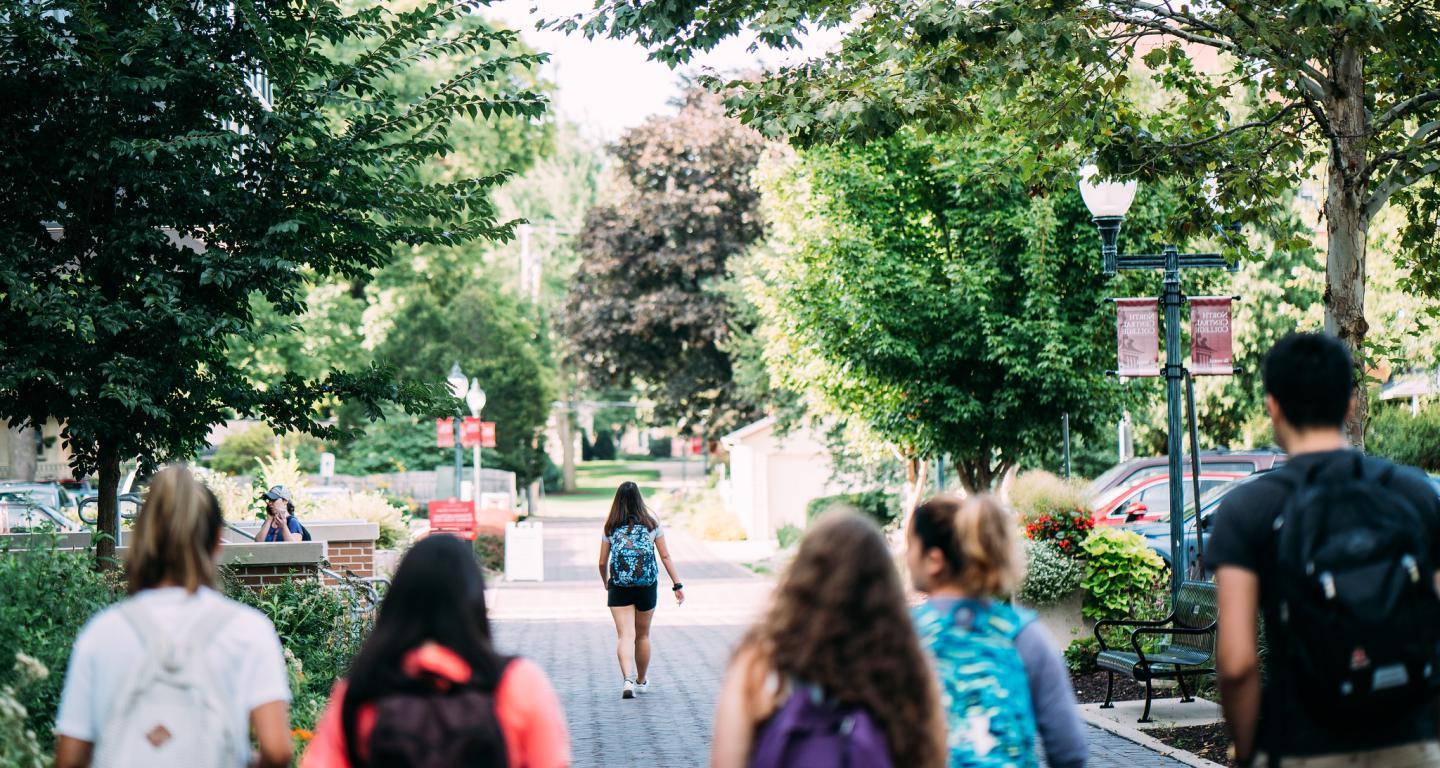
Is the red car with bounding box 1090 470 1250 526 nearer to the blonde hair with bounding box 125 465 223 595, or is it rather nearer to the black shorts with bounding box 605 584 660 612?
the black shorts with bounding box 605 584 660 612

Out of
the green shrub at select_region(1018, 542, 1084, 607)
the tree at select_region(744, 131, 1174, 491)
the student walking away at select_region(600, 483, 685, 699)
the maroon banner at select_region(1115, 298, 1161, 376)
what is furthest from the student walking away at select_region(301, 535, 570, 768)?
the tree at select_region(744, 131, 1174, 491)

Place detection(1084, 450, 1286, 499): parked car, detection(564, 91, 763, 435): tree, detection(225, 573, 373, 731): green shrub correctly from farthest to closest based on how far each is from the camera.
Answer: detection(564, 91, 763, 435): tree < detection(1084, 450, 1286, 499): parked car < detection(225, 573, 373, 731): green shrub

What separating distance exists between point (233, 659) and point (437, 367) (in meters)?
49.5

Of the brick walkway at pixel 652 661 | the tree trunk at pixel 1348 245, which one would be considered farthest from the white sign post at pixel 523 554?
the tree trunk at pixel 1348 245

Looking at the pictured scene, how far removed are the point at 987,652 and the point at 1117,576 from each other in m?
9.71

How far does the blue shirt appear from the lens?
14.8 meters

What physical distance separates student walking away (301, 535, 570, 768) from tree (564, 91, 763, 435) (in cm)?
4093

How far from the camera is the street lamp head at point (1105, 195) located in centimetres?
1211

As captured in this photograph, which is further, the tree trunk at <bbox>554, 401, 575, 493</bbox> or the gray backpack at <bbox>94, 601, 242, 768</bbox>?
the tree trunk at <bbox>554, 401, 575, 493</bbox>

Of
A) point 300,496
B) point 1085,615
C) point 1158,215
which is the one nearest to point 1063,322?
point 1158,215

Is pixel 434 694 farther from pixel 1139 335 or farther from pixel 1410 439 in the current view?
pixel 1410 439

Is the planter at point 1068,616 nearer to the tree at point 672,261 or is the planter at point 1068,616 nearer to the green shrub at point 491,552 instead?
the green shrub at point 491,552

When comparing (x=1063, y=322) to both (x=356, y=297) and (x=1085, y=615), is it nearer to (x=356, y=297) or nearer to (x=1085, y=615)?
(x=1085, y=615)

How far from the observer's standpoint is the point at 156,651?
146 inches
